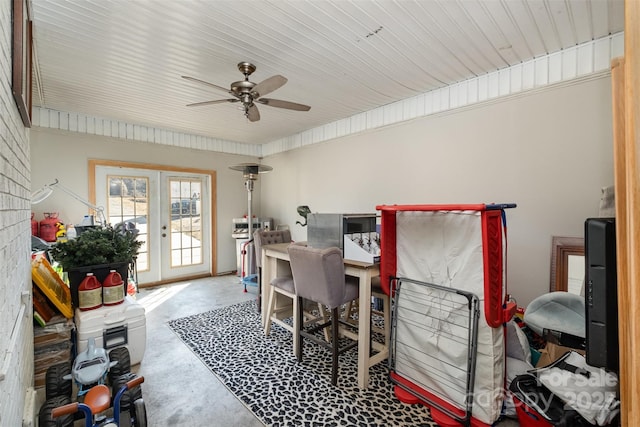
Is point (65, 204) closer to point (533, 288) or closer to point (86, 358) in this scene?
point (86, 358)

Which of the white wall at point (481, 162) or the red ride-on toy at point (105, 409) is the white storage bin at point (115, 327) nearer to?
the red ride-on toy at point (105, 409)

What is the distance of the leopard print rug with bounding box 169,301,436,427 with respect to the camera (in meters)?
1.85

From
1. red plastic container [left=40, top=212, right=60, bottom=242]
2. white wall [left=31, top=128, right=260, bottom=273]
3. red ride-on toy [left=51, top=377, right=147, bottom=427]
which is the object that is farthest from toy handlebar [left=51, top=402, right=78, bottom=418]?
white wall [left=31, top=128, right=260, bottom=273]

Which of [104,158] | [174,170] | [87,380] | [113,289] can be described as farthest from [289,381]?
[104,158]

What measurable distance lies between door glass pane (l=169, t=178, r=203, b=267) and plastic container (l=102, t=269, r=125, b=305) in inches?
119

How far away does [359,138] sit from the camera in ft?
13.8

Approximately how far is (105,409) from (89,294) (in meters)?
0.92

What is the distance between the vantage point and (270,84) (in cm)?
229

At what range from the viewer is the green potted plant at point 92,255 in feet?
7.27

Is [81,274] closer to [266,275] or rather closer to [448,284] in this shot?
[266,275]

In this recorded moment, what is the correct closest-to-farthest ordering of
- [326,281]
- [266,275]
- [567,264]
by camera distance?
[326,281]
[567,264]
[266,275]

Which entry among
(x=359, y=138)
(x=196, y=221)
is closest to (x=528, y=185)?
(x=359, y=138)

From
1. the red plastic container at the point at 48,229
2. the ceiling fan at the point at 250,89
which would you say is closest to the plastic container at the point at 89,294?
the ceiling fan at the point at 250,89

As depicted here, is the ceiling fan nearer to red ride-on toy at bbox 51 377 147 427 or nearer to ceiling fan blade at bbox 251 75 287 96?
ceiling fan blade at bbox 251 75 287 96
